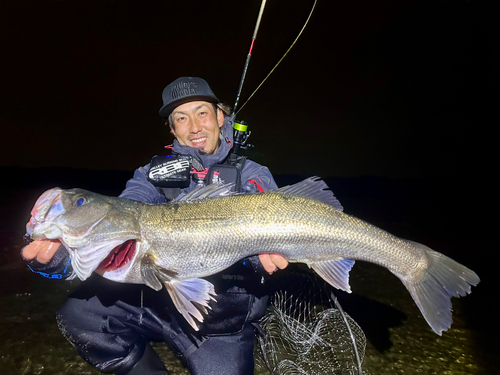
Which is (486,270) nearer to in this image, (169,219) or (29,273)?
(169,219)

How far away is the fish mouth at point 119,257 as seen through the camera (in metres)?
2.37

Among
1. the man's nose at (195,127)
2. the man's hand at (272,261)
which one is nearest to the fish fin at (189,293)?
the man's hand at (272,261)

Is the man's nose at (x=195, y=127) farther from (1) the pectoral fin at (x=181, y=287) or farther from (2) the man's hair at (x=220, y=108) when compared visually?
(1) the pectoral fin at (x=181, y=287)

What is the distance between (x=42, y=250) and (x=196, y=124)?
2.12 metres

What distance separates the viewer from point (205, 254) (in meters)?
2.41

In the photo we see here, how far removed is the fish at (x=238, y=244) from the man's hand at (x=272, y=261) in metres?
0.10

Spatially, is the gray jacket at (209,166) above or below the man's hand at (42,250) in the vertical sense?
above

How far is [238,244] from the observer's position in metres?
2.39

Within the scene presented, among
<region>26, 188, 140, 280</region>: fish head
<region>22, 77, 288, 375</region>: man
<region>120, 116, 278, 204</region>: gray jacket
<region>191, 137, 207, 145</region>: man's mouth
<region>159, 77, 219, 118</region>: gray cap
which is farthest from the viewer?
<region>191, 137, 207, 145</region>: man's mouth

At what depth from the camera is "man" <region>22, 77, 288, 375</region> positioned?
296 centimetres

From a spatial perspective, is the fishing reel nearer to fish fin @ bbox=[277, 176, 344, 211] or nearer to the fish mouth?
Answer: fish fin @ bbox=[277, 176, 344, 211]

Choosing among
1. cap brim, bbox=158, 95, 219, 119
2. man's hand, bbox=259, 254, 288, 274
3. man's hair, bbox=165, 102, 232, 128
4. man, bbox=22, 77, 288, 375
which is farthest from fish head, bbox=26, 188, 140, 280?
man's hair, bbox=165, 102, 232, 128

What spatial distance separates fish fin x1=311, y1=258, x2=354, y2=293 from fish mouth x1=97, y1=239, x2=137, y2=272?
1662mm

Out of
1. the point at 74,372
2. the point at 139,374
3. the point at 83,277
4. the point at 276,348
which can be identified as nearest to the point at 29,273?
the point at 74,372
